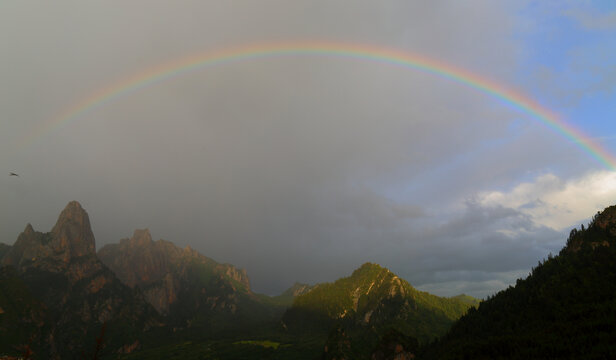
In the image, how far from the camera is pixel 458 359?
197 m

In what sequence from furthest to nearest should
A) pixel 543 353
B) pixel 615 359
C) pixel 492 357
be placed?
pixel 492 357
pixel 543 353
pixel 615 359

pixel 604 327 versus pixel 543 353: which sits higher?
pixel 604 327

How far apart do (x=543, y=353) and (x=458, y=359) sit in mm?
45113

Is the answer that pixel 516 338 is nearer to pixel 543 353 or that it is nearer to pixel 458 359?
pixel 543 353

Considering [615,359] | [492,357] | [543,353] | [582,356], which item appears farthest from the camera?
[492,357]

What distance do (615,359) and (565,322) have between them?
51.0m

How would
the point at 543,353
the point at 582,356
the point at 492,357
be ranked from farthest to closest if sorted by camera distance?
the point at 492,357, the point at 543,353, the point at 582,356

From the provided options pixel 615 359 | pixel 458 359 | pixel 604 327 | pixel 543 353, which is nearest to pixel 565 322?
pixel 604 327

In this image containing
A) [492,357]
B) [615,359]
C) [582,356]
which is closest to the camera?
[615,359]

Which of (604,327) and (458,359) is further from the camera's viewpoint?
(458,359)

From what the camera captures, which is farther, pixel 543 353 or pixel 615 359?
pixel 543 353

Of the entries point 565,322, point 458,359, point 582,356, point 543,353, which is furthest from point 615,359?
point 458,359

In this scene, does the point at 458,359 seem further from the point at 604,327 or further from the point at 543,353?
the point at 604,327

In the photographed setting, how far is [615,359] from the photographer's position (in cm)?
14988
